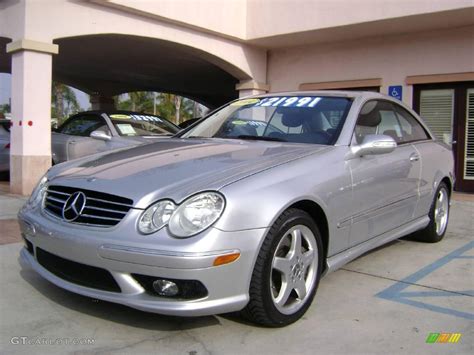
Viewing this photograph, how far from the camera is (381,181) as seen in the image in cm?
399

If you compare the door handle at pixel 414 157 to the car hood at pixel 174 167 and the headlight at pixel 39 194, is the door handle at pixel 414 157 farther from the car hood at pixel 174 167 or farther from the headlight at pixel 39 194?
the headlight at pixel 39 194

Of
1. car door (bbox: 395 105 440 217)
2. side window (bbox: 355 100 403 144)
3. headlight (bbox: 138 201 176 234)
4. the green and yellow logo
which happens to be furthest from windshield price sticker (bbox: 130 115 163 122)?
the green and yellow logo

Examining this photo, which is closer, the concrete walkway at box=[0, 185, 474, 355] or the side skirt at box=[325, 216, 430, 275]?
the concrete walkway at box=[0, 185, 474, 355]

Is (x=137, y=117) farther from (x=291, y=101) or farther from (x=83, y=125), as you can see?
(x=291, y=101)

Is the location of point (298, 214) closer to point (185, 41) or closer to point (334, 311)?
point (334, 311)

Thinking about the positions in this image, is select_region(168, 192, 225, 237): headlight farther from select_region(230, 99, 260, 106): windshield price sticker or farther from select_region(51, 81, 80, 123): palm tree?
select_region(51, 81, 80, 123): palm tree

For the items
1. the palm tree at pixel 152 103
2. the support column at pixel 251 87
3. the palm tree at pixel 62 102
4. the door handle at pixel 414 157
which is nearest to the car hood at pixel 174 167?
the door handle at pixel 414 157

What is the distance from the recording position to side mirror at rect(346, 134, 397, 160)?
12.2 feet

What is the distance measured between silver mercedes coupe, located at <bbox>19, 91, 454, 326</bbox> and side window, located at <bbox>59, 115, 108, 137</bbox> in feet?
17.2

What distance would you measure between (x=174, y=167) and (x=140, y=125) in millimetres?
6322

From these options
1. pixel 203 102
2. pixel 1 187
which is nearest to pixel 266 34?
pixel 1 187

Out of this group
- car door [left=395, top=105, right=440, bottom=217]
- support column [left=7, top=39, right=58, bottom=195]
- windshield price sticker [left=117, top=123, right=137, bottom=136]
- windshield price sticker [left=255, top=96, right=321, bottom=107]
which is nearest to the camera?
windshield price sticker [left=255, top=96, right=321, bottom=107]

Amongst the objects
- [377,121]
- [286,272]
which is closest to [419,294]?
[286,272]

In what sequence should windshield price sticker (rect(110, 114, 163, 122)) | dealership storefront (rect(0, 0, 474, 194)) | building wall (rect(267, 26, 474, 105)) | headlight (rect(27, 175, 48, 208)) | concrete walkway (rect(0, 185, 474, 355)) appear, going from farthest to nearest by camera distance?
building wall (rect(267, 26, 474, 105)), windshield price sticker (rect(110, 114, 163, 122)), dealership storefront (rect(0, 0, 474, 194)), headlight (rect(27, 175, 48, 208)), concrete walkway (rect(0, 185, 474, 355))
